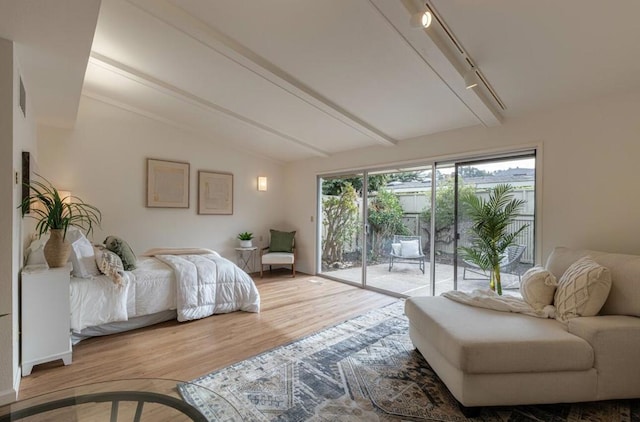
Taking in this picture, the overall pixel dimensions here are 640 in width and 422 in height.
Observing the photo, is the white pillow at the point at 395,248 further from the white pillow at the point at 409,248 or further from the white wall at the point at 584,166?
the white wall at the point at 584,166

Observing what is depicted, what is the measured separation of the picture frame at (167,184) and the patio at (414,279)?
9.67 ft

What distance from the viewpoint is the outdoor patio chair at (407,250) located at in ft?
14.0

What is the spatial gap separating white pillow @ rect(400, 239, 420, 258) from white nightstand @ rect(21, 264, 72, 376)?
3882 millimetres

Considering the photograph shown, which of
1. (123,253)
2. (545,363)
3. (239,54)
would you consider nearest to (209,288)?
(123,253)

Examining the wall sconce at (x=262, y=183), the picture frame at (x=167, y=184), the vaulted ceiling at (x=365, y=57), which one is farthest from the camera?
the wall sconce at (x=262, y=183)

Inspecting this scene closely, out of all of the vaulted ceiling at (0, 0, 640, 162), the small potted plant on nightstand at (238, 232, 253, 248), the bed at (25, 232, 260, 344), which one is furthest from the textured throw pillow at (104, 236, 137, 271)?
the small potted plant on nightstand at (238, 232, 253, 248)

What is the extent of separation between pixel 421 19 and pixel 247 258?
495 cm

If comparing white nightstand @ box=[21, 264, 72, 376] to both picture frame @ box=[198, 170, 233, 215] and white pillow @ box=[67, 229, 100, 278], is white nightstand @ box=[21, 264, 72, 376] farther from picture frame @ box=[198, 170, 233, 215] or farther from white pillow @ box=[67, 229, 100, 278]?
picture frame @ box=[198, 170, 233, 215]

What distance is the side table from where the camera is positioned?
5727 millimetres

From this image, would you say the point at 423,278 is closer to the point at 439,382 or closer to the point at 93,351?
the point at 439,382

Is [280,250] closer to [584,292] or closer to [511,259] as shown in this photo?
[511,259]

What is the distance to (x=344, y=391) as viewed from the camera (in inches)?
81.4

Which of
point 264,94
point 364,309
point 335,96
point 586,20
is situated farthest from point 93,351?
point 586,20

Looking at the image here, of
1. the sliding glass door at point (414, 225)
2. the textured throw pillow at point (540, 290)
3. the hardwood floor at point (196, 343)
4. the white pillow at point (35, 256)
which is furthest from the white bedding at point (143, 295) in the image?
the textured throw pillow at point (540, 290)
